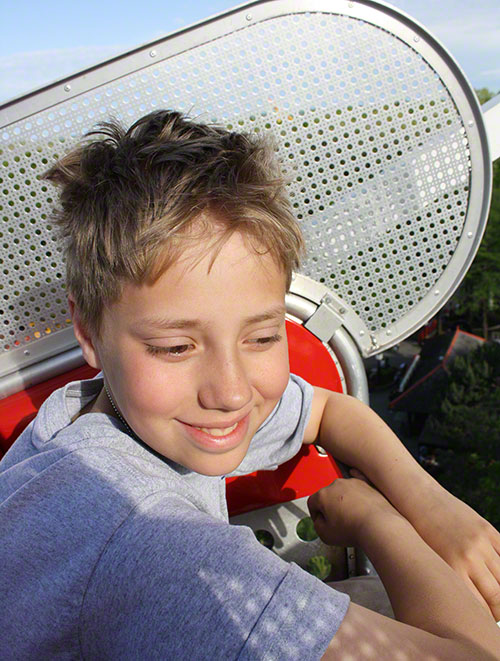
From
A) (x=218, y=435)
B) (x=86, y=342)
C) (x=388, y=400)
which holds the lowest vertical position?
(x=388, y=400)

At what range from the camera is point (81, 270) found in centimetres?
114

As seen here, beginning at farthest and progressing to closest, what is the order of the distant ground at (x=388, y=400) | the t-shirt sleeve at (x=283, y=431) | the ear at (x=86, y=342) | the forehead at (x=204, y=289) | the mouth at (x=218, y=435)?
the distant ground at (x=388, y=400) → the t-shirt sleeve at (x=283, y=431) → the ear at (x=86, y=342) → the mouth at (x=218, y=435) → the forehead at (x=204, y=289)

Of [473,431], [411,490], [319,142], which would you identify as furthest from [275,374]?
[473,431]

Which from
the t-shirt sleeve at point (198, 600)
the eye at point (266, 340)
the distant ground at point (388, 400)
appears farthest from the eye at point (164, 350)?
the distant ground at point (388, 400)

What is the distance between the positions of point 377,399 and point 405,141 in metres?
17.0

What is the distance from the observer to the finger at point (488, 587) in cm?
106

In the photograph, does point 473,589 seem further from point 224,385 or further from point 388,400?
point 388,400

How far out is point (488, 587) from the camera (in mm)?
1073

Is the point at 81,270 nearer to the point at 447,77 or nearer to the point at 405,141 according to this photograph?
the point at 405,141

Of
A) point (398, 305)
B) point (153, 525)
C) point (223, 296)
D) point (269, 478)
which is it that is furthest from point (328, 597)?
point (398, 305)

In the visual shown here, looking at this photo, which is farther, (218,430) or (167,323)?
(218,430)

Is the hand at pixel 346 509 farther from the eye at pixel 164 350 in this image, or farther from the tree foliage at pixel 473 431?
the tree foliage at pixel 473 431

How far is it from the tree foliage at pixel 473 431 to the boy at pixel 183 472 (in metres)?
10.2

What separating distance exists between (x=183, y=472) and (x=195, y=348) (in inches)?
15.5
